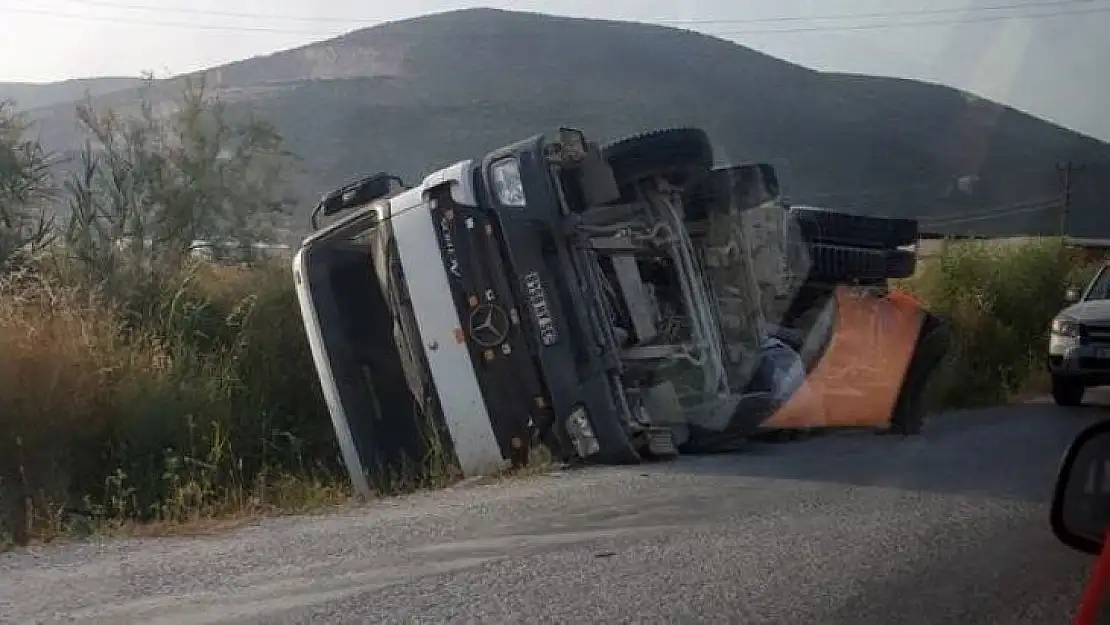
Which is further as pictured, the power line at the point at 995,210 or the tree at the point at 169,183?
the power line at the point at 995,210

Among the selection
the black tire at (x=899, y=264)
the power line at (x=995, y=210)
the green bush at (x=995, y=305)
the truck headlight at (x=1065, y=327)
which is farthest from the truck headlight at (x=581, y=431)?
the power line at (x=995, y=210)

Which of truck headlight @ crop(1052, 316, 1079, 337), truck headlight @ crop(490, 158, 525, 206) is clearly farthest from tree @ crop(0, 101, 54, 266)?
truck headlight @ crop(1052, 316, 1079, 337)

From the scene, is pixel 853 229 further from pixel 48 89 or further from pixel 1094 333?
pixel 48 89

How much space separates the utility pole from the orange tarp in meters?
10.2

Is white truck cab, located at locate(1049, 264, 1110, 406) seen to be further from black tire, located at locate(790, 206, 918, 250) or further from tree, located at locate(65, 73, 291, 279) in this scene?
tree, located at locate(65, 73, 291, 279)

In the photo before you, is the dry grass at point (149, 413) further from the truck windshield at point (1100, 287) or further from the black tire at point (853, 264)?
the truck windshield at point (1100, 287)

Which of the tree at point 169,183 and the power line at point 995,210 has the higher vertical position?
the tree at point 169,183

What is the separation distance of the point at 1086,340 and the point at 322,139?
70.1 ft

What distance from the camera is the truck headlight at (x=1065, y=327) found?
13.6m

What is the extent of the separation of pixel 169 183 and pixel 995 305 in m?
10.9

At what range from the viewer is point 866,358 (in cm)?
1041

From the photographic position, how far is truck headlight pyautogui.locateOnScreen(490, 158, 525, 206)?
814 cm

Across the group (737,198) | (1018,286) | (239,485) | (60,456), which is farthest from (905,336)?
(1018,286)

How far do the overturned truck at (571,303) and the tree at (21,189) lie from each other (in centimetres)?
525
